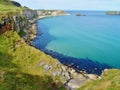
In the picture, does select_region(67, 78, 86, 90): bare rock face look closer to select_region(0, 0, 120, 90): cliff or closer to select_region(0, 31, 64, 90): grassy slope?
select_region(0, 0, 120, 90): cliff

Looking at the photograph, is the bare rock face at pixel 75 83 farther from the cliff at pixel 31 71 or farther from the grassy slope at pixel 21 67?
the grassy slope at pixel 21 67

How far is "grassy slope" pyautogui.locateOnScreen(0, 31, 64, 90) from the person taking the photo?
52406mm

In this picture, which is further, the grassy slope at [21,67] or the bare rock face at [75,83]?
the bare rock face at [75,83]

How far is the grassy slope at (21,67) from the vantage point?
52.4 m

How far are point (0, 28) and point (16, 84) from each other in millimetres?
34037

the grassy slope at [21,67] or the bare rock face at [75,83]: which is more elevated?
the grassy slope at [21,67]

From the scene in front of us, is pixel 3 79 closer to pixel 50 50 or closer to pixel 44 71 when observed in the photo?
pixel 44 71

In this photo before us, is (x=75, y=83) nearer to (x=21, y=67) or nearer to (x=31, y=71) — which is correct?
(x=31, y=71)

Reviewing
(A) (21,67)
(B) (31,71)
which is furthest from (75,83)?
(A) (21,67)

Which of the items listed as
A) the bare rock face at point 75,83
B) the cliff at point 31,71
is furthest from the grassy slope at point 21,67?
the bare rock face at point 75,83

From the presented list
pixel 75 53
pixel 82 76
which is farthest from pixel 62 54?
pixel 82 76

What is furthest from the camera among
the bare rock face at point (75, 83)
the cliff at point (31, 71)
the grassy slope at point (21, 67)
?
the bare rock face at point (75, 83)

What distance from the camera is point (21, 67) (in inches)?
2682

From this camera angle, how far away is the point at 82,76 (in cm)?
7369
